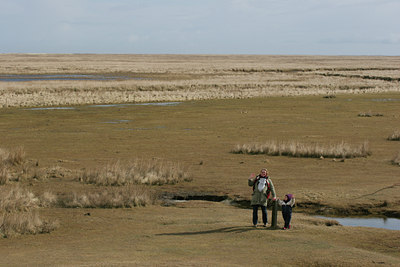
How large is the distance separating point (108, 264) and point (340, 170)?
532 inches

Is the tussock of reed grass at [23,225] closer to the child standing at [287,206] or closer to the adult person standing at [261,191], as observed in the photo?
the adult person standing at [261,191]

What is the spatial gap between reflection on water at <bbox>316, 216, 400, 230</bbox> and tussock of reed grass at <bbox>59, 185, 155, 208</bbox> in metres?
5.07

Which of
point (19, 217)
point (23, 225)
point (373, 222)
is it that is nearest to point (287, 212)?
point (373, 222)

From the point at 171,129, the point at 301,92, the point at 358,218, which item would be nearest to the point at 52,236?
the point at 358,218

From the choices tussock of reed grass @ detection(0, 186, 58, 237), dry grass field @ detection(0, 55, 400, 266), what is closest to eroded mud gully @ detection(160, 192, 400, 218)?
dry grass field @ detection(0, 55, 400, 266)

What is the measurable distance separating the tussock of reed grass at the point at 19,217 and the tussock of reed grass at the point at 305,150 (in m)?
12.1

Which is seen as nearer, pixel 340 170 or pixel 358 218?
pixel 358 218

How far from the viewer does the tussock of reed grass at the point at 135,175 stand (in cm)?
1944

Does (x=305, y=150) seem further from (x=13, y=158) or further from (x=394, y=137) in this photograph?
(x=13, y=158)

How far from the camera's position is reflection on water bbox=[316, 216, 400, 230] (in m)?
14.6

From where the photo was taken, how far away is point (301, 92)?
68.1m

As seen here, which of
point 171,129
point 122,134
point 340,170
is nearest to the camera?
point 340,170

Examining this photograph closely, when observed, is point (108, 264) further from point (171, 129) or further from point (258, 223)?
point (171, 129)

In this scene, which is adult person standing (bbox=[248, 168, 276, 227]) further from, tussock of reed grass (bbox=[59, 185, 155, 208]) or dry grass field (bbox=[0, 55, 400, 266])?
tussock of reed grass (bbox=[59, 185, 155, 208])
